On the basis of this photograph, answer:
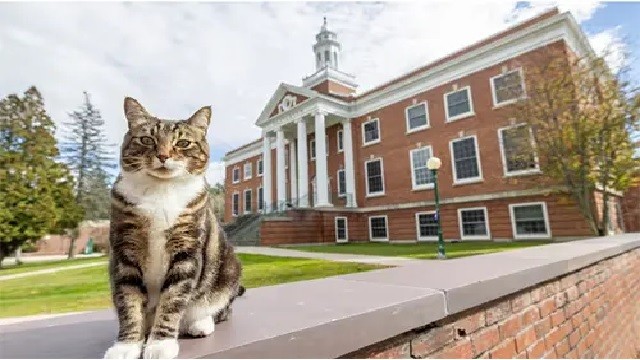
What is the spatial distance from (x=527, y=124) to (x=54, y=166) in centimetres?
2835

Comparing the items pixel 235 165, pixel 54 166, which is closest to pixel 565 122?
pixel 54 166

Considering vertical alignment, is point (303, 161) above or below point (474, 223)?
above

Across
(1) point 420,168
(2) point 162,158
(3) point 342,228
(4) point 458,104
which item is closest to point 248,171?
(3) point 342,228

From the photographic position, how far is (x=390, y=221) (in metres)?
23.4

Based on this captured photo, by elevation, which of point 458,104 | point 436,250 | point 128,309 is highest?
point 458,104

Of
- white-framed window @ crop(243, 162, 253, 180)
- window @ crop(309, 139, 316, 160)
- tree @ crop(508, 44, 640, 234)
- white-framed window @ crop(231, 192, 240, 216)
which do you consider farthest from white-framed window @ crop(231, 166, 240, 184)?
tree @ crop(508, 44, 640, 234)

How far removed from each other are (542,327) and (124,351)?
10.2ft

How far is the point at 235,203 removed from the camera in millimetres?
41000

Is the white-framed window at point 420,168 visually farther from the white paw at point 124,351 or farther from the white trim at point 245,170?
the white paw at point 124,351

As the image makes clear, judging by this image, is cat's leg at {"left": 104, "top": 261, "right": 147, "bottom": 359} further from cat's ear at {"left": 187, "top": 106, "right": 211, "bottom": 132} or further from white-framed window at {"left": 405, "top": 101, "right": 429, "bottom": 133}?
white-framed window at {"left": 405, "top": 101, "right": 429, "bottom": 133}

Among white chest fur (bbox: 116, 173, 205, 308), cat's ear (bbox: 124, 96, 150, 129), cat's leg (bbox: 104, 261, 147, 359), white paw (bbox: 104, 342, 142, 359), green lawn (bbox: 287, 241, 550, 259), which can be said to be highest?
cat's ear (bbox: 124, 96, 150, 129)

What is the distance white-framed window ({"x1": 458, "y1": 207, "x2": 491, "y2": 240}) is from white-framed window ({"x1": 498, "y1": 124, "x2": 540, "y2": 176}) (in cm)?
265

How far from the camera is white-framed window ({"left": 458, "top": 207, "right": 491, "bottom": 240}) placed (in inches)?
742

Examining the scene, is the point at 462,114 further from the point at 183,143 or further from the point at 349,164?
the point at 183,143
